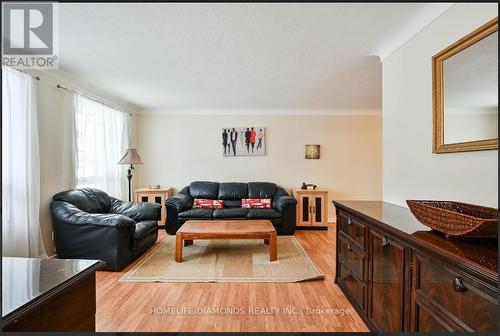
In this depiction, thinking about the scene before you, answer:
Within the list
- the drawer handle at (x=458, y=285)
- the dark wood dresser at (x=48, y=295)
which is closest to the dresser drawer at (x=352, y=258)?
the drawer handle at (x=458, y=285)

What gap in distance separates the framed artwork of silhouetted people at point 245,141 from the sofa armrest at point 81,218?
2.72m

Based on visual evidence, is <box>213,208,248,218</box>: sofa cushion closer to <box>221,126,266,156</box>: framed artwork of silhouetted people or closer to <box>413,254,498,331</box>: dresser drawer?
<box>221,126,266,156</box>: framed artwork of silhouetted people

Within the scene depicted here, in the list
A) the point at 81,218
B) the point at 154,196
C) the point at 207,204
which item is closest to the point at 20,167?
the point at 81,218

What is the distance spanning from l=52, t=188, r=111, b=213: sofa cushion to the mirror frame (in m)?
3.72

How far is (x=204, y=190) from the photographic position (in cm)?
491

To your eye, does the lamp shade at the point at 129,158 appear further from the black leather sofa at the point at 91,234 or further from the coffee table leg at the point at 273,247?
the coffee table leg at the point at 273,247

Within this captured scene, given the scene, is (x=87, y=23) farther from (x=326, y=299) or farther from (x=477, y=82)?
(x=326, y=299)

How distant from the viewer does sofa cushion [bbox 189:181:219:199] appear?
4887mm

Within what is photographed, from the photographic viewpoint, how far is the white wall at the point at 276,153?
523cm

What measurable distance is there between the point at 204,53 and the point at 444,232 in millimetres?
2457

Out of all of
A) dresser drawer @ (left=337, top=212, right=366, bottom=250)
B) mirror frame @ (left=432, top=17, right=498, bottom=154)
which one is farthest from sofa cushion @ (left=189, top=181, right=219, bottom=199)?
mirror frame @ (left=432, top=17, right=498, bottom=154)

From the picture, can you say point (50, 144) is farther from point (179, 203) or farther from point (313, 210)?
point (313, 210)

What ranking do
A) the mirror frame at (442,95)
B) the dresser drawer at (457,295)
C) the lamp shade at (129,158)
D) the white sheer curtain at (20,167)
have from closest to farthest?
the dresser drawer at (457,295) < the mirror frame at (442,95) < the white sheer curtain at (20,167) < the lamp shade at (129,158)

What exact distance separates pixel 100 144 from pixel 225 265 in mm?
2720
